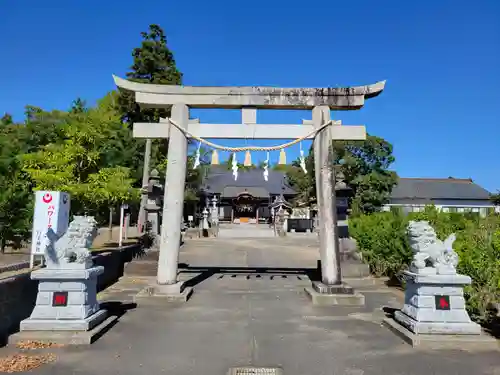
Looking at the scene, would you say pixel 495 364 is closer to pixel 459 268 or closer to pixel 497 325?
pixel 497 325

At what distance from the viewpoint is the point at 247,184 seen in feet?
191

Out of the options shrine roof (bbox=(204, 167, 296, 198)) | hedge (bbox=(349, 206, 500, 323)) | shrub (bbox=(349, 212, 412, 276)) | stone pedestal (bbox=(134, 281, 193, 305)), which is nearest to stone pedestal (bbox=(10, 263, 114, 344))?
stone pedestal (bbox=(134, 281, 193, 305))

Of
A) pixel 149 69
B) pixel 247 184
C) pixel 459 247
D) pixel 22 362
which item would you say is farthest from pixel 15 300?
pixel 247 184

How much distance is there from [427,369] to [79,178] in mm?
13248

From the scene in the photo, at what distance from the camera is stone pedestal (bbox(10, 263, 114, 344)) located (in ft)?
18.3

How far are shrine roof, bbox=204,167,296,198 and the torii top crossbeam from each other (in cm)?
4346

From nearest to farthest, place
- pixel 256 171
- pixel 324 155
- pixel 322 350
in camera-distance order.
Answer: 1. pixel 322 350
2. pixel 324 155
3. pixel 256 171

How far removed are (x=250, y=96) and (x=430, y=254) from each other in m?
5.26

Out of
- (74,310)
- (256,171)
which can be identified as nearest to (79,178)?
(74,310)

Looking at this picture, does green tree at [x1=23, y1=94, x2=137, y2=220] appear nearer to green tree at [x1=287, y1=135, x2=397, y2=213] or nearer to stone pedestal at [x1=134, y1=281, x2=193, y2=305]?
stone pedestal at [x1=134, y1=281, x2=193, y2=305]

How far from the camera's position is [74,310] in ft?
18.8

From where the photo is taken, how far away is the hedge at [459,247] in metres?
7.02

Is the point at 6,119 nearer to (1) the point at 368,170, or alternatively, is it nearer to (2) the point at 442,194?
(1) the point at 368,170

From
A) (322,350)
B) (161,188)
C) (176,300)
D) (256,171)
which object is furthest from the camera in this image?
(256,171)
